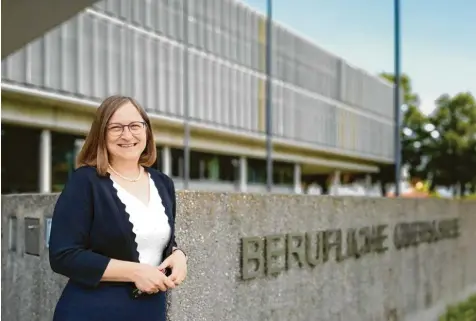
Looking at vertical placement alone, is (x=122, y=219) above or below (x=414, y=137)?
below

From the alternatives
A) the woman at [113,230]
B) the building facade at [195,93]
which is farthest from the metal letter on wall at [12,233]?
the building facade at [195,93]

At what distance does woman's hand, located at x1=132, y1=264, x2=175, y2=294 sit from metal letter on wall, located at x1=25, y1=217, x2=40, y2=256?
2.21 m

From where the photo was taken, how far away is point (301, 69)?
5122 cm

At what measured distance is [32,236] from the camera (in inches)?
177

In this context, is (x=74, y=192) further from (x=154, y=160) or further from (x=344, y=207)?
(x=344, y=207)

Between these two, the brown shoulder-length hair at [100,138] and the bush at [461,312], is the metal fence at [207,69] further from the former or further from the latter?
the brown shoulder-length hair at [100,138]

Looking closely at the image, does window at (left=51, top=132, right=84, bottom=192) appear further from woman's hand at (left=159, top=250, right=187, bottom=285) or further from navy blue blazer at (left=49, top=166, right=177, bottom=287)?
navy blue blazer at (left=49, top=166, right=177, bottom=287)

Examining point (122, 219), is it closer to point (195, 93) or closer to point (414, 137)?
point (195, 93)

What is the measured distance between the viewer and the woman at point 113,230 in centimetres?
230

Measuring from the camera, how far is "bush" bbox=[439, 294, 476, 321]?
29.2ft

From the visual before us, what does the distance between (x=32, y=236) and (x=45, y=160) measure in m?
23.8

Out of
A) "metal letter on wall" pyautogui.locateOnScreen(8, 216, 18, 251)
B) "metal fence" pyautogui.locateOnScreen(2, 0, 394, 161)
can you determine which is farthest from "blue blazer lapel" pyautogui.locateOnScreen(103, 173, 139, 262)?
"metal fence" pyautogui.locateOnScreen(2, 0, 394, 161)

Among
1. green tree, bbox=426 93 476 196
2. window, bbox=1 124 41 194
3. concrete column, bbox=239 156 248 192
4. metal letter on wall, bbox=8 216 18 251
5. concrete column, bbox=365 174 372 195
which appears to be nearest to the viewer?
metal letter on wall, bbox=8 216 18 251

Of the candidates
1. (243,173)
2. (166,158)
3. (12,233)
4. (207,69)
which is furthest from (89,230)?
(243,173)
